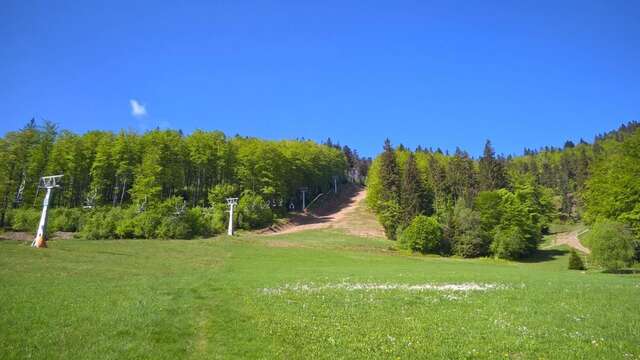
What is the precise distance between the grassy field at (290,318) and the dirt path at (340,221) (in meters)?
58.2

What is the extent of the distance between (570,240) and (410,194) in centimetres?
3830

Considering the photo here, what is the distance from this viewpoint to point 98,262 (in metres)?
36.3

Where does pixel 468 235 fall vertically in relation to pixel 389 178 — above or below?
below

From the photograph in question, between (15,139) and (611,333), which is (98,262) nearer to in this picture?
(611,333)

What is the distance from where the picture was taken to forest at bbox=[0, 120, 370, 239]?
2687 inches

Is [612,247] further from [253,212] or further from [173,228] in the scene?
[173,228]

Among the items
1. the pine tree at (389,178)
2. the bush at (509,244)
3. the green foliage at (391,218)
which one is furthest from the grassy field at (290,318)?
the pine tree at (389,178)

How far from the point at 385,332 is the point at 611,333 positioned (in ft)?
25.0

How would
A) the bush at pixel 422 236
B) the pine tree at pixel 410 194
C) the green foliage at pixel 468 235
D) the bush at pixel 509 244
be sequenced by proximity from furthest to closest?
the pine tree at pixel 410 194, the green foliage at pixel 468 235, the bush at pixel 422 236, the bush at pixel 509 244

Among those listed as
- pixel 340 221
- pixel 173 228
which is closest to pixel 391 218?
pixel 340 221

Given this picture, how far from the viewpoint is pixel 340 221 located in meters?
102

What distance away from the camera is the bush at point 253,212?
8350 cm

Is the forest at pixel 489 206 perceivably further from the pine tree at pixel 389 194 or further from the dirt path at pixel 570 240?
the dirt path at pixel 570 240

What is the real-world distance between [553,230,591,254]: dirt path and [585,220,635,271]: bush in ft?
99.9
